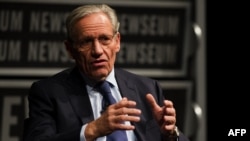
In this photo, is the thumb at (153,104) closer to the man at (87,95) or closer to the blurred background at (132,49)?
the man at (87,95)

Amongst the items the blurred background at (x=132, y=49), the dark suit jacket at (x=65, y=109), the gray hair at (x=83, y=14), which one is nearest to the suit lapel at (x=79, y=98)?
the dark suit jacket at (x=65, y=109)

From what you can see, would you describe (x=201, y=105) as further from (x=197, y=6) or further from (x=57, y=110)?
(x=57, y=110)

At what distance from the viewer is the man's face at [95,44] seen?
1.12 m

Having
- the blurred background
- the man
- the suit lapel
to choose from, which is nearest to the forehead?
the man

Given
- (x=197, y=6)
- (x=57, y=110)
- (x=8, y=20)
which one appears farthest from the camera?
(x=197, y=6)

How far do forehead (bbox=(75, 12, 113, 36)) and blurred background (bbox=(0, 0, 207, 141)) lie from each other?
69 centimetres

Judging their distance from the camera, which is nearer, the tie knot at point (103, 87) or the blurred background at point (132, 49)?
the tie knot at point (103, 87)

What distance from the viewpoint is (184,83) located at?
188cm

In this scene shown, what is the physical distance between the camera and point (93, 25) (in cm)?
111
